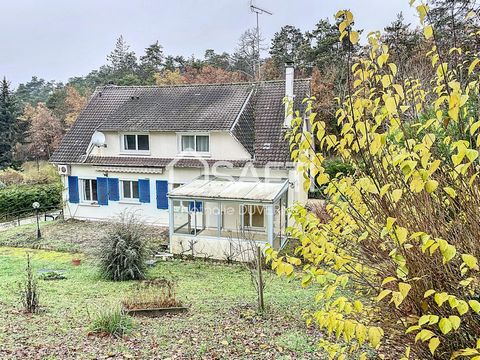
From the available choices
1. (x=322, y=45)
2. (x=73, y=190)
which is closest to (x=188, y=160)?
(x=73, y=190)

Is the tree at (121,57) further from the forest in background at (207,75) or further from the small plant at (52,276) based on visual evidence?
the small plant at (52,276)

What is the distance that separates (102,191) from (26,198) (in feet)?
30.4

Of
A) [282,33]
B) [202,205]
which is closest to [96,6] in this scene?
[202,205]

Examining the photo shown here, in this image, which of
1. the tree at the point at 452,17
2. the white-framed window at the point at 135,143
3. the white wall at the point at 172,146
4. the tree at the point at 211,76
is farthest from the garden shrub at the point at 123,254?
the tree at the point at 211,76

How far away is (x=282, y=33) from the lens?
155 ft

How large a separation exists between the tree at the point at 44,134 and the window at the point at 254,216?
3455 centimetres

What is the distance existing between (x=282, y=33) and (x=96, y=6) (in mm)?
25205

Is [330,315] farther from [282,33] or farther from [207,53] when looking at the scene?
[207,53]

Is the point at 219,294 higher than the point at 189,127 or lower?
lower

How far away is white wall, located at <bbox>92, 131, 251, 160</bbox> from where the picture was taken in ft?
68.5

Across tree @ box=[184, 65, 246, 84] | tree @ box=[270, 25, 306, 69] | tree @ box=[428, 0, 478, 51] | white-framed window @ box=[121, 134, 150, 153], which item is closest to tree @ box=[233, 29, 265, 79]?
tree @ box=[184, 65, 246, 84]

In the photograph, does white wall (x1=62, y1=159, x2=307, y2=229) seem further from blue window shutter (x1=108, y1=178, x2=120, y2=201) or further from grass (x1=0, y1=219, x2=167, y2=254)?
grass (x1=0, y1=219, x2=167, y2=254)

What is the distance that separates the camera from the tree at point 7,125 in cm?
4666

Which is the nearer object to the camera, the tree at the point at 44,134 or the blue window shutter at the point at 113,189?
the blue window shutter at the point at 113,189
